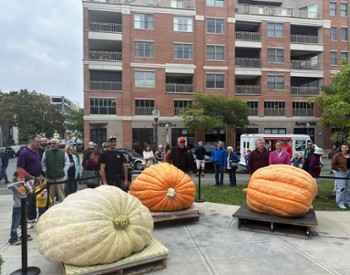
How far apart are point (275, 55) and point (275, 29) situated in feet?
11.4

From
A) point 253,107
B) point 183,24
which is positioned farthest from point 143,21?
point 253,107

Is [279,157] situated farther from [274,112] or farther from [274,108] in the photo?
[274,108]

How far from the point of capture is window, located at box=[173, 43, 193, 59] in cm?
3316

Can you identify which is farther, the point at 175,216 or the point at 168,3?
the point at 168,3

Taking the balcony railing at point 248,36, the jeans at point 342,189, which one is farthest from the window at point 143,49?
the jeans at point 342,189

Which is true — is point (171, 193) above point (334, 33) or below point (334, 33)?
below

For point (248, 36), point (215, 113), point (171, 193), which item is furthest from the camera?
point (248, 36)

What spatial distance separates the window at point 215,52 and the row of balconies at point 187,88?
4.25 m

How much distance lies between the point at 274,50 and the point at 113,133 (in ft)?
76.2

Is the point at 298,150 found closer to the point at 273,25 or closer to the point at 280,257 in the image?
the point at 280,257

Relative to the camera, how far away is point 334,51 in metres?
37.9

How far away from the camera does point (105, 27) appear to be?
106 ft

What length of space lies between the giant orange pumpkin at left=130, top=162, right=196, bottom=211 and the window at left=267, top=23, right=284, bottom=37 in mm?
35432

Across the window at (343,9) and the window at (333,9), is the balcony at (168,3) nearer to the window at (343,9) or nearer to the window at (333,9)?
the window at (333,9)
